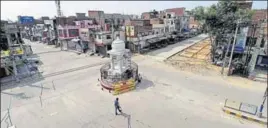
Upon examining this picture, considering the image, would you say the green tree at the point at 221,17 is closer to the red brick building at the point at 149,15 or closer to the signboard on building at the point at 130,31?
the signboard on building at the point at 130,31

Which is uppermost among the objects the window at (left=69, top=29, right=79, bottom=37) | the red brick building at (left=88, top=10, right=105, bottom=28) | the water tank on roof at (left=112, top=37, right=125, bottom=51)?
the red brick building at (left=88, top=10, right=105, bottom=28)

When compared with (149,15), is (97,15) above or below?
below

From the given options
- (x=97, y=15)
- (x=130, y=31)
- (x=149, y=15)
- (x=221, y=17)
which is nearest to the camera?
(x=221, y=17)

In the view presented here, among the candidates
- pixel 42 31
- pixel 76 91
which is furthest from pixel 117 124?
pixel 42 31

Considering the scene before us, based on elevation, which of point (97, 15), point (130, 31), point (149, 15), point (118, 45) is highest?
point (149, 15)

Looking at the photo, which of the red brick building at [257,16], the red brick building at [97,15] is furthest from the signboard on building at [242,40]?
the red brick building at [97,15]

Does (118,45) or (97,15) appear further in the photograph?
(97,15)

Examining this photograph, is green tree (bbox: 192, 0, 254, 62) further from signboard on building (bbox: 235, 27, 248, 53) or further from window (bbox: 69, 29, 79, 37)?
window (bbox: 69, 29, 79, 37)

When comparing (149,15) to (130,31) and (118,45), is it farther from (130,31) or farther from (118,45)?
(118,45)

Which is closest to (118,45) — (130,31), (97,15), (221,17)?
(221,17)

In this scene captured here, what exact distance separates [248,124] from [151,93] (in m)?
7.14

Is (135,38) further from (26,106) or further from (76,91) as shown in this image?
(26,106)

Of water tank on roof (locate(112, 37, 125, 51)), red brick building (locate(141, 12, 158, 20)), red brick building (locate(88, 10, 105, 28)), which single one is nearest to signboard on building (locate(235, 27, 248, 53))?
water tank on roof (locate(112, 37, 125, 51))

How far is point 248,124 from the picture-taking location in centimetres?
1013
